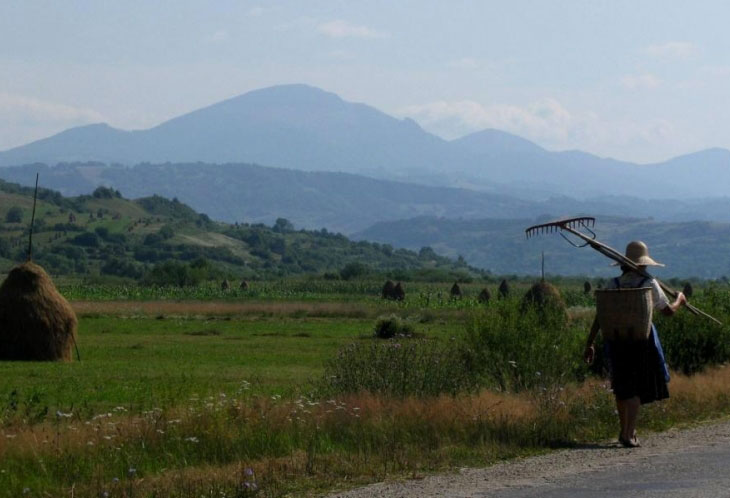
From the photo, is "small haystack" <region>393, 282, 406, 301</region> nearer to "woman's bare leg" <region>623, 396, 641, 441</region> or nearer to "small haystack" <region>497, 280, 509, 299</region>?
"small haystack" <region>497, 280, 509, 299</region>

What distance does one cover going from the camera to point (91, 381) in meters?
27.6

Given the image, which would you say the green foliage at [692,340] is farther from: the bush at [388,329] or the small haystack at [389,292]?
the small haystack at [389,292]

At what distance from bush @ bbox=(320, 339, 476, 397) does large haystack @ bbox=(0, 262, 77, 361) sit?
60.6ft

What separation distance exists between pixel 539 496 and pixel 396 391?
5642mm

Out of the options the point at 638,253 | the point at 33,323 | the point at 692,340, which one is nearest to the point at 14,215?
the point at 33,323

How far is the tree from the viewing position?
19215 cm

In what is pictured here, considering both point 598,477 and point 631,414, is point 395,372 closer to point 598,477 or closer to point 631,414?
point 631,414

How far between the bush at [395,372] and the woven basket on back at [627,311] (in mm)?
3252

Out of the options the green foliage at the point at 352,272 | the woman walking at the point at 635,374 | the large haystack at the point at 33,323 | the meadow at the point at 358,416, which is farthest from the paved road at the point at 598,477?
the green foliage at the point at 352,272

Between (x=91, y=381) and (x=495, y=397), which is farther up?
(x=495, y=397)

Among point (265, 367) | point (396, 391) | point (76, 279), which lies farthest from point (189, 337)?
point (76, 279)

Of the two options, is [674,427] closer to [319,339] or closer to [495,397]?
[495,397]

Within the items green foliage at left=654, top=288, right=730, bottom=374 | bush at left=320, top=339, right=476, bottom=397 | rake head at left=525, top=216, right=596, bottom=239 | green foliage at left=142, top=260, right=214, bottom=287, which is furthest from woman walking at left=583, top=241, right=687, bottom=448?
green foliage at left=142, top=260, right=214, bottom=287

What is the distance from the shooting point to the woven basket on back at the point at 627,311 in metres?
13.8
